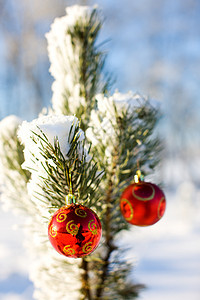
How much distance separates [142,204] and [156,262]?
1.23 metres

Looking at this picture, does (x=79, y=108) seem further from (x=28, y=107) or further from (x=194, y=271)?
(x=28, y=107)

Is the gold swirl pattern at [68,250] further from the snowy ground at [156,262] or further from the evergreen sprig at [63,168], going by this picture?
the snowy ground at [156,262]

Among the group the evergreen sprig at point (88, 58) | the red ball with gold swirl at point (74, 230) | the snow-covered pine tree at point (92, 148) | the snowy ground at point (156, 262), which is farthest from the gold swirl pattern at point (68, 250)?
the snowy ground at point (156, 262)

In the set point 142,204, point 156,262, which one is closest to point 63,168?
point 142,204

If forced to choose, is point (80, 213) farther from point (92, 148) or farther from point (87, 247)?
point (92, 148)

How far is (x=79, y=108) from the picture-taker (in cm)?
63

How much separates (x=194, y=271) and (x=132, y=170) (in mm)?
1155

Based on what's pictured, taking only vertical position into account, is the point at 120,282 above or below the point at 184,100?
below

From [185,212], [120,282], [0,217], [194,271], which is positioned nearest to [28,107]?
[0,217]

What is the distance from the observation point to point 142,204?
1.78 ft

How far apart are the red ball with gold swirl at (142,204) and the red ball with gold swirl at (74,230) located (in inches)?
5.6

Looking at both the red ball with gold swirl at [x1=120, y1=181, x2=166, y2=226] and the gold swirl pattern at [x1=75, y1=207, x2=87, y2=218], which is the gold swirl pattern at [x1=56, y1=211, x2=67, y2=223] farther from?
the red ball with gold swirl at [x1=120, y1=181, x2=166, y2=226]

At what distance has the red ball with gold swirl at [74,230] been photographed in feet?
1.31

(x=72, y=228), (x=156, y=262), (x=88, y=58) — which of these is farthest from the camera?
(x=156, y=262)
